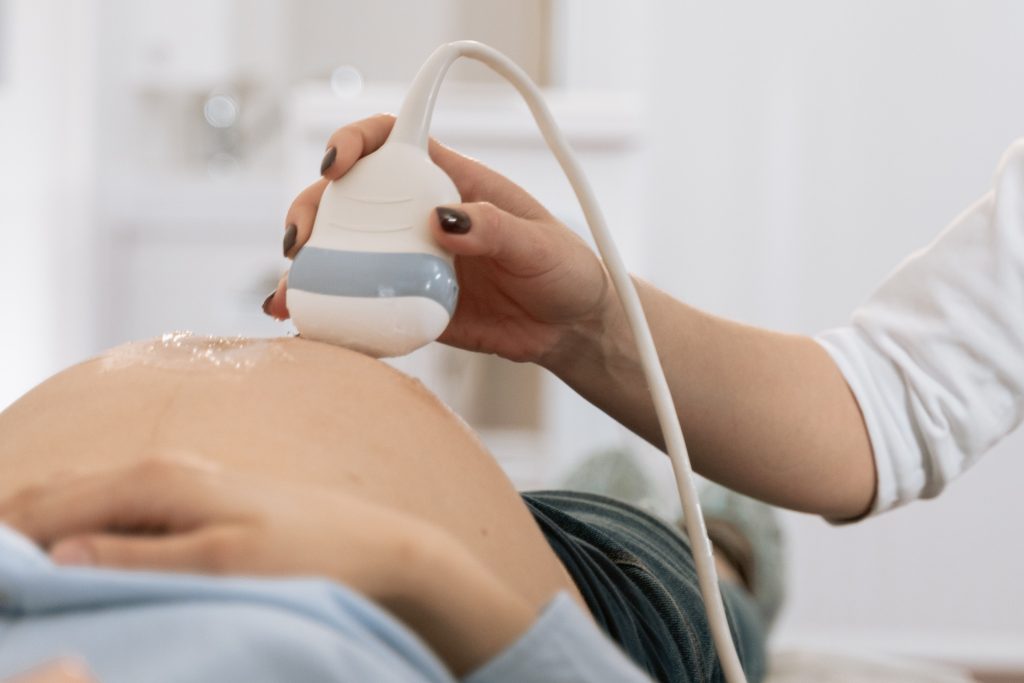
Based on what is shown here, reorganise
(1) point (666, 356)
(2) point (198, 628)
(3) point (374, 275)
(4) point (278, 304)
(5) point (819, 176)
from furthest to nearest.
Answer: (5) point (819, 176), (1) point (666, 356), (4) point (278, 304), (3) point (374, 275), (2) point (198, 628)

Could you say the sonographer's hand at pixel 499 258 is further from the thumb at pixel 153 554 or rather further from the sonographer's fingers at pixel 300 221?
the thumb at pixel 153 554

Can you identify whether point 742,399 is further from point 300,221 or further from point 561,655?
point 561,655

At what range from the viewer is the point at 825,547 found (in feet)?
9.25

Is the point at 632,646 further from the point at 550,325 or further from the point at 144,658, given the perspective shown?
the point at 144,658

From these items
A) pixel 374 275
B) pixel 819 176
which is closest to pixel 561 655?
pixel 374 275

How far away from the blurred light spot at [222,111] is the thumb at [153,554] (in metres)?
3.09

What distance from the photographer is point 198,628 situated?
0.35 metres

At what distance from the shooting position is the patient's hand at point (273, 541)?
→ 391 millimetres

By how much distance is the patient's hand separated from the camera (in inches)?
15.4

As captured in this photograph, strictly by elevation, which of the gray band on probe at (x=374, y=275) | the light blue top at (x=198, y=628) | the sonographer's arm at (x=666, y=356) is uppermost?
the gray band on probe at (x=374, y=275)

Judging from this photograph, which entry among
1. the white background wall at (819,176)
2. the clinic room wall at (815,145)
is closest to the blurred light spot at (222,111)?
the white background wall at (819,176)

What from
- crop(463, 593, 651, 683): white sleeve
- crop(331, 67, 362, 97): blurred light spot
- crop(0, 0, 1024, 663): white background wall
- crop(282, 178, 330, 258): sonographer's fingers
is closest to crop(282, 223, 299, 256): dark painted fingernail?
crop(282, 178, 330, 258): sonographer's fingers

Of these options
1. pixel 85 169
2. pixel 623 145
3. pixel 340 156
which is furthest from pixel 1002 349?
pixel 85 169

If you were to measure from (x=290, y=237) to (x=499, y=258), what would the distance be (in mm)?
116
